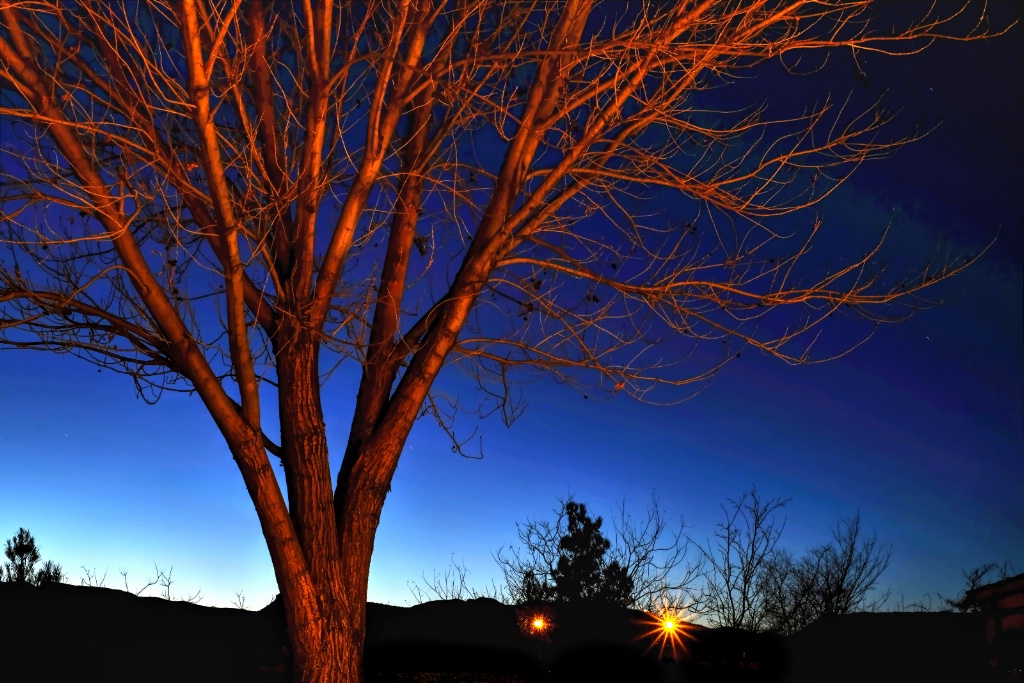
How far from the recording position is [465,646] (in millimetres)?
9750

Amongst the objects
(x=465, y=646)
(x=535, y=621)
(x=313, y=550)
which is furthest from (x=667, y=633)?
(x=313, y=550)

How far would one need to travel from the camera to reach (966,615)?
11.8 meters

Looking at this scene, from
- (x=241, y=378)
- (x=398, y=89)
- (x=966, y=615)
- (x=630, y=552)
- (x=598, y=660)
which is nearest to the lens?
(x=241, y=378)

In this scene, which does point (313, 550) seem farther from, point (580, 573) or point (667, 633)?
point (580, 573)

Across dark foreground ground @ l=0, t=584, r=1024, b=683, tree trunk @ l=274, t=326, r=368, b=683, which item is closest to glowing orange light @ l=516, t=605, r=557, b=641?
dark foreground ground @ l=0, t=584, r=1024, b=683

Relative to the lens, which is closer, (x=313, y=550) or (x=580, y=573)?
(x=313, y=550)

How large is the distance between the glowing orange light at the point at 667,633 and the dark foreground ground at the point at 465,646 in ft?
0.30

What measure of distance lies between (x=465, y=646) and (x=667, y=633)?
95.7 inches

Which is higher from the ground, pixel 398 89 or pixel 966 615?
pixel 398 89

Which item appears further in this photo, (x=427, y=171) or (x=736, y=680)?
(x=736, y=680)

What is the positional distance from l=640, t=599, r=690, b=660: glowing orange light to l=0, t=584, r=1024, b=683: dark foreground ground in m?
0.09

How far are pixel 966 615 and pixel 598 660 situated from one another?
15.7 ft

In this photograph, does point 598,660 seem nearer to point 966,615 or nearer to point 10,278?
point 966,615

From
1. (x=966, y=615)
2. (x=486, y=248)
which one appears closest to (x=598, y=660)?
(x=966, y=615)
